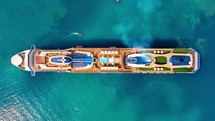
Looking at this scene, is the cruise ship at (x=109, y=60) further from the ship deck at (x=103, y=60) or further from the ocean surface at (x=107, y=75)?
the ocean surface at (x=107, y=75)

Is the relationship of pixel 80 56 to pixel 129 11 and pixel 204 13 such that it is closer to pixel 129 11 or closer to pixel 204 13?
pixel 129 11

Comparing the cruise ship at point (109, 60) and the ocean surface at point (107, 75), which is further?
the ocean surface at point (107, 75)

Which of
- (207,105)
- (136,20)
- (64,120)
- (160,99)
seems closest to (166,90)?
(160,99)

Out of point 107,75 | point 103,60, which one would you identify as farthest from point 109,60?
point 107,75

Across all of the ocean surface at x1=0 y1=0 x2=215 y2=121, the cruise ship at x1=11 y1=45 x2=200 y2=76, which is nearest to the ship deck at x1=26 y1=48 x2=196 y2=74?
the cruise ship at x1=11 y1=45 x2=200 y2=76

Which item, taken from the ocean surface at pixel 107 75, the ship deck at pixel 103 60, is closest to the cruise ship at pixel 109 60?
the ship deck at pixel 103 60
